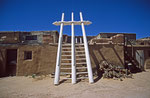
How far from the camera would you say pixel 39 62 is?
539 centimetres

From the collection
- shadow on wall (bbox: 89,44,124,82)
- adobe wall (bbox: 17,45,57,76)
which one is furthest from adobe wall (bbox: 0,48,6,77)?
shadow on wall (bbox: 89,44,124,82)

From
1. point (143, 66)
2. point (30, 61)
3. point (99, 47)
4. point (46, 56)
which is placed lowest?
point (143, 66)

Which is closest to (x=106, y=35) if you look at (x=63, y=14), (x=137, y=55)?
(x=137, y=55)

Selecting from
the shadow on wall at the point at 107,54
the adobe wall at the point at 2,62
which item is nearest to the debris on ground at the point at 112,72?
the shadow on wall at the point at 107,54

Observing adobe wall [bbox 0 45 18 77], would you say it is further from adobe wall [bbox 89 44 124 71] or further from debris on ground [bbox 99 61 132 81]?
debris on ground [bbox 99 61 132 81]

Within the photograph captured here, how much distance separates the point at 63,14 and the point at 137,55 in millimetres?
7020

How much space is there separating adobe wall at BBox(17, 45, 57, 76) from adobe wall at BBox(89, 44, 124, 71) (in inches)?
98.6

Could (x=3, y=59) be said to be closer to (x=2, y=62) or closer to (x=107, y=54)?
(x=2, y=62)

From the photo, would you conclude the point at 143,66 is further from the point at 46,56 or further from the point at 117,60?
the point at 46,56

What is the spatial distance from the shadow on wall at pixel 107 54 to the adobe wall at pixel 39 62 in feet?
8.22

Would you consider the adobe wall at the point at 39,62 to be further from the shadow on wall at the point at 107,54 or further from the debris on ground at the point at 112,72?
the debris on ground at the point at 112,72

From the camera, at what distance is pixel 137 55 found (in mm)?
7316

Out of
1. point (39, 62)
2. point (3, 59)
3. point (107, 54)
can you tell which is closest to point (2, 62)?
point (3, 59)

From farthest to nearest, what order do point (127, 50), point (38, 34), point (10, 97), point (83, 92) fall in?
point (38, 34), point (127, 50), point (83, 92), point (10, 97)
